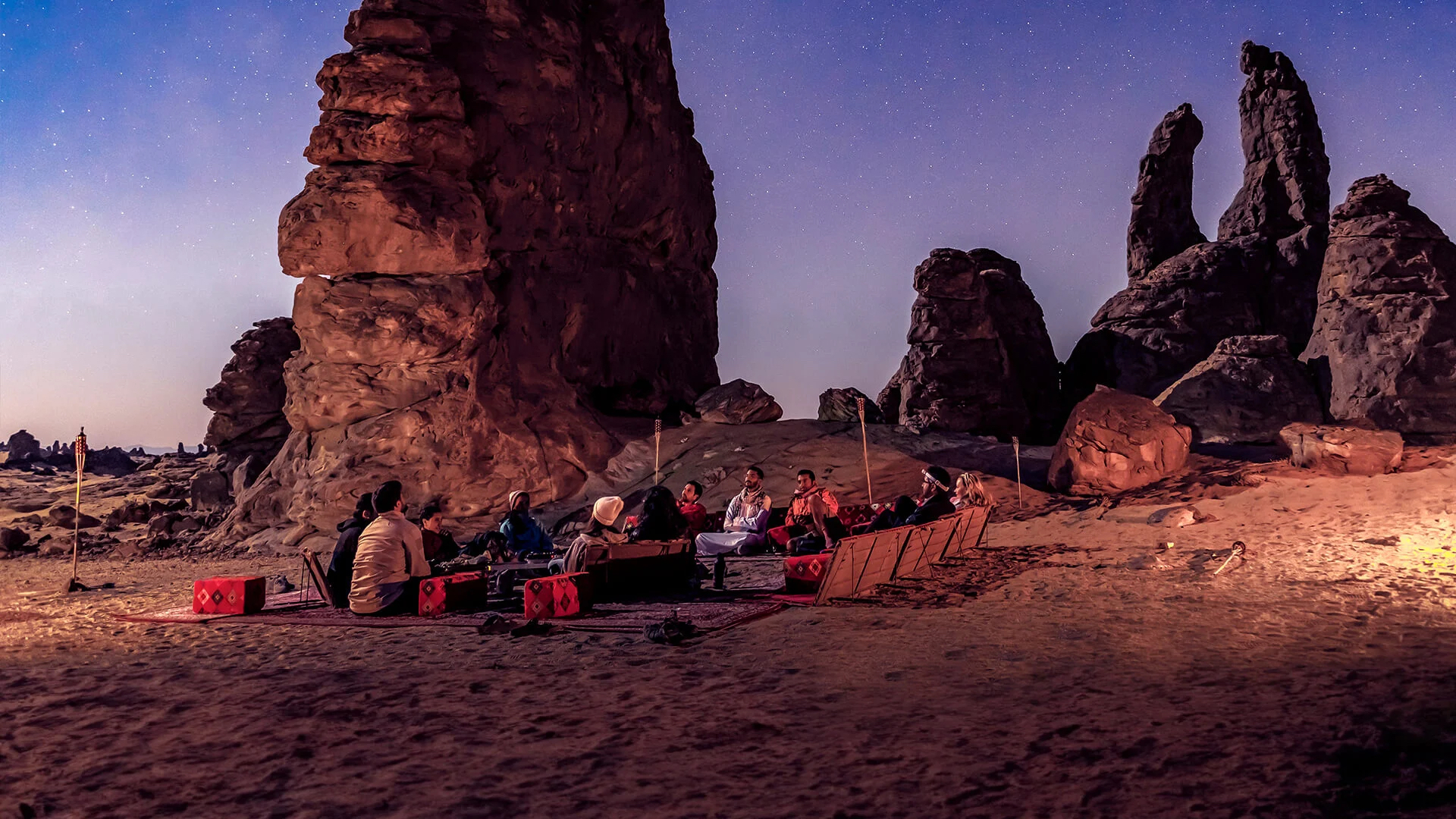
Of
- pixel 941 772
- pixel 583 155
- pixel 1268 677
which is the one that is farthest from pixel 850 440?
pixel 941 772

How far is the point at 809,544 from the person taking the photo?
11.3 metres

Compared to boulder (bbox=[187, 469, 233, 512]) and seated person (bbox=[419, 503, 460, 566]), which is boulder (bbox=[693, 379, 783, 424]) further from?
boulder (bbox=[187, 469, 233, 512])

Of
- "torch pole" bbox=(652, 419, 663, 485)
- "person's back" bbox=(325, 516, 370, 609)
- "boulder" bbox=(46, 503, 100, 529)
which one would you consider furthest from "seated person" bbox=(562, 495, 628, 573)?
"boulder" bbox=(46, 503, 100, 529)

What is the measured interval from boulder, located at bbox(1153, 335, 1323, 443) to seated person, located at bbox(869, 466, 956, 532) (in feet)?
70.1

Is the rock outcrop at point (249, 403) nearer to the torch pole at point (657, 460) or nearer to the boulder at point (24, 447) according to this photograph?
the torch pole at point (657, 460)

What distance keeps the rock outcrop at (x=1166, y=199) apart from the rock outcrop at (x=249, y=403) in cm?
3745

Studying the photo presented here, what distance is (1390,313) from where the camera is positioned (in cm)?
2644

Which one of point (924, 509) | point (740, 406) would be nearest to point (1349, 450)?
point (924, 509)

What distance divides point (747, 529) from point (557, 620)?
529cm

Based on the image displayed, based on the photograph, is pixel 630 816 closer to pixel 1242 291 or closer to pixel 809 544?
pixel 809 544

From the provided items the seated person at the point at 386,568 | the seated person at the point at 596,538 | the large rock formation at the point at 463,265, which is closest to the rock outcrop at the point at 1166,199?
the large rock formation at the point at 463,265

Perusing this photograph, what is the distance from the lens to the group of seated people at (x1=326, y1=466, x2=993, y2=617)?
8.31 m

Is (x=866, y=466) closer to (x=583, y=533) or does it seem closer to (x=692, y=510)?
(x=692, y=510)

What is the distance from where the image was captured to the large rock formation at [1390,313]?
25656mm
